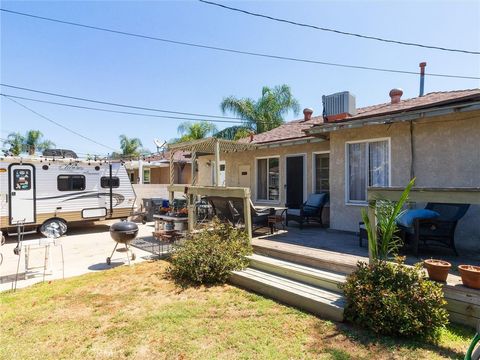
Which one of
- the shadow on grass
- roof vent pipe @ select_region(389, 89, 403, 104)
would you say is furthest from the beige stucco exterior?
roof vent pipe @ select_region(389, 89, 403, 104)

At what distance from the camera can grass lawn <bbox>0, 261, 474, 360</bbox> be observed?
2986 millimetres

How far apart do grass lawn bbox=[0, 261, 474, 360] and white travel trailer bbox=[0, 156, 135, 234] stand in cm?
543

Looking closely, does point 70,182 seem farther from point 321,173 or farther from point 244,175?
point 321,173

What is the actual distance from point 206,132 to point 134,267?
16.8m

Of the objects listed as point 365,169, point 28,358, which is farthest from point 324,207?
point 28,358

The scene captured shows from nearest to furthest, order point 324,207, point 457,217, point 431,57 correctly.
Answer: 1. point 457,217
2. point 324,207
3. point 431,57

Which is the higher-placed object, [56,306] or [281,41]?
[281,41]

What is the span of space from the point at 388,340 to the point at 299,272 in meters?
1.66

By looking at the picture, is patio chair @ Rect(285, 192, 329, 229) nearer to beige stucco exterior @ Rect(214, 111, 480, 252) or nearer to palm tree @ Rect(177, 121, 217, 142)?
beige stucco exterior @ Rect(214, 111, 480, 252)

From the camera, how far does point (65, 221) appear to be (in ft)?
32.4

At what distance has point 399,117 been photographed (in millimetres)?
5777

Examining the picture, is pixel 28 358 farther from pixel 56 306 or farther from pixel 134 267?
pixel 134 267

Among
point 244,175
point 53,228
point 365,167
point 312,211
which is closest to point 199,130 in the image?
point 244,175

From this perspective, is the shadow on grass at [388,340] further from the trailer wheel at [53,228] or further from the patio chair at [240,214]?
the trailer wheel at [53,228]
